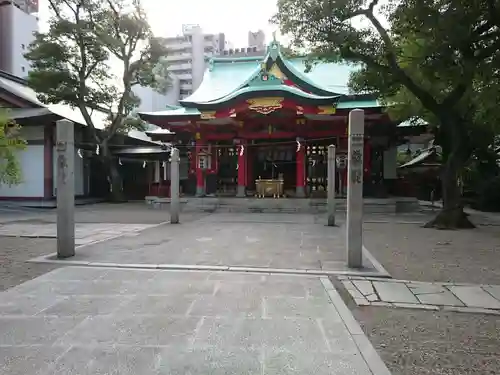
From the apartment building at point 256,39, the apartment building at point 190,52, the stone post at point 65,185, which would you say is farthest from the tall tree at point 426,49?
the apartment building at point 190,52

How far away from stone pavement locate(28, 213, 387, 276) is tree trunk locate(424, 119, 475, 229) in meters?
3.21

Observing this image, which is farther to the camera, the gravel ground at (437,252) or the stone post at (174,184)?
the stone post at (174,184)

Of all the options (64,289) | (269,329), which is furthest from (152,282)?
(269,329)

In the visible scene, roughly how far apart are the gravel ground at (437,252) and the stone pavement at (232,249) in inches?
20.7

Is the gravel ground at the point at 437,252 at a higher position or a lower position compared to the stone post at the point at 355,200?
lower

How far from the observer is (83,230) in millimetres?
11094

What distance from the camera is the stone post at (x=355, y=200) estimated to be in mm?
6602

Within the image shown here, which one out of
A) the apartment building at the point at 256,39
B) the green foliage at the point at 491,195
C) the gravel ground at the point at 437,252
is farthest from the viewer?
the apartment building at the point at 256,39

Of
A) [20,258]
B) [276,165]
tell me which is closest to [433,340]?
[20,258]

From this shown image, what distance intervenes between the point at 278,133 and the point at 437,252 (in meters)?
11.6

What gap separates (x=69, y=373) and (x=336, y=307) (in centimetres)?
281

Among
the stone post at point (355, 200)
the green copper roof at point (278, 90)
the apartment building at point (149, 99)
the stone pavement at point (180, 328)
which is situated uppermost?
the apartment building at point (149, 99)

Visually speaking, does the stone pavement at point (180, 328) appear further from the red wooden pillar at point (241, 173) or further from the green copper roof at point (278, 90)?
the red wooden pillar at point (241, 173)

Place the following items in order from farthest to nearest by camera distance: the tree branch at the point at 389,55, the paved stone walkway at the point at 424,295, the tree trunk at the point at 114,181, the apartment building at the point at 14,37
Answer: the apartment building at the point at 14,37 → the tree trunk at the point at 114,181 → the tree branch at the point at 389,55 → the paved stone walkway at the point at 424,295
